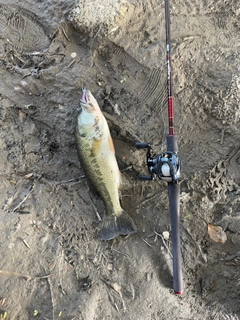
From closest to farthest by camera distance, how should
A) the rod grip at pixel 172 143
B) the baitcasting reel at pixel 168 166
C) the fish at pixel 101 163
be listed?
the baitcasting reel at pixel 168 166 < the rod grip at pixel 172 143 < the fish at pixel 101 163

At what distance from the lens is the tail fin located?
11.6 ft

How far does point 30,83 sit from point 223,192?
2.48 metres

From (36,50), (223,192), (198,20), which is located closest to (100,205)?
(223,192)

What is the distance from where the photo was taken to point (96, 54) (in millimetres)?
3727

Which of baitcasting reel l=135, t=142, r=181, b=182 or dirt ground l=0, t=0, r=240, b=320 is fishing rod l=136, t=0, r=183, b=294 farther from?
dirt ground l=0, t=0, r=240, b=320

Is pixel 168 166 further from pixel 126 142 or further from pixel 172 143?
pixel 126 142

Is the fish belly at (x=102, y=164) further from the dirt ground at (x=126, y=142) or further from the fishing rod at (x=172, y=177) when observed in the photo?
the fishing rod at (x=172, y=177)

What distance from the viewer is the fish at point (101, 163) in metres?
3.43

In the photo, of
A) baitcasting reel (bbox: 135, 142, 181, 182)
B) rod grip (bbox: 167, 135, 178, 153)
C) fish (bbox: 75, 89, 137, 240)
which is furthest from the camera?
fish (bbox: 75, 89, 137, 240)

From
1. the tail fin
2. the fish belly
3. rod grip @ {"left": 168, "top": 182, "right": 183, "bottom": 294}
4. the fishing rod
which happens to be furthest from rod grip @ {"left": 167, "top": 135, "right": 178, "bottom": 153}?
the tail fin

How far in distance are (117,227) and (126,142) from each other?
94 centimetres

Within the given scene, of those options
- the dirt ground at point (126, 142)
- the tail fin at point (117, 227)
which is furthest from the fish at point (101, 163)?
the dirt ground at point (126, 142)

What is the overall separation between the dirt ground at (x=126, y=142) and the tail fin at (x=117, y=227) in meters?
0.13

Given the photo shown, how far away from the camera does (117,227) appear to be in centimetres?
352
